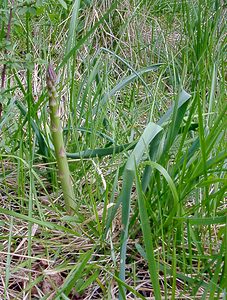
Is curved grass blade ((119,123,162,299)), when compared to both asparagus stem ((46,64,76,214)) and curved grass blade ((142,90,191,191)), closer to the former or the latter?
curved grass blade ((142,90,191,191))

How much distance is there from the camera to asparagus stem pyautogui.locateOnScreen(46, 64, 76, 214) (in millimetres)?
1372

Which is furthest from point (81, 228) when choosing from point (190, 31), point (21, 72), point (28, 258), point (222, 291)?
point (190, 31)

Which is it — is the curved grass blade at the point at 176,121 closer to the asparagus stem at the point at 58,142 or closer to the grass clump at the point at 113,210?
the grass clump at the point at 113,210

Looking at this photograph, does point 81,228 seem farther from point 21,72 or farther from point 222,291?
point 21,72

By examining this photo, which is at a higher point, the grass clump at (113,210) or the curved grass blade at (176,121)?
the curved grass blade at (176,121)

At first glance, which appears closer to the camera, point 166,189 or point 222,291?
point 222,291

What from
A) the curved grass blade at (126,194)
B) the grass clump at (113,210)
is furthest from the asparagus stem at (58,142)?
the curved grass blade at (126,194)

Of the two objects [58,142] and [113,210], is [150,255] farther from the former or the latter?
[58,142]

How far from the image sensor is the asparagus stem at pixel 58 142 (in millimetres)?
1372

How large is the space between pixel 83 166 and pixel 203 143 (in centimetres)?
38

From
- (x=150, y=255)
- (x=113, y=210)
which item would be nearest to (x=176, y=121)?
(x=113, y=210)

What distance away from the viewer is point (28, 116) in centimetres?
150

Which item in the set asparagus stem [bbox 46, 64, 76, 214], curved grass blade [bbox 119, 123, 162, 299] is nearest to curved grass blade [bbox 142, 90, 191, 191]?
curved grass blade [bbox 119, 123, 162, 299]

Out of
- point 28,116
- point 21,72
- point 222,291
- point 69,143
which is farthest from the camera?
point 21,72
